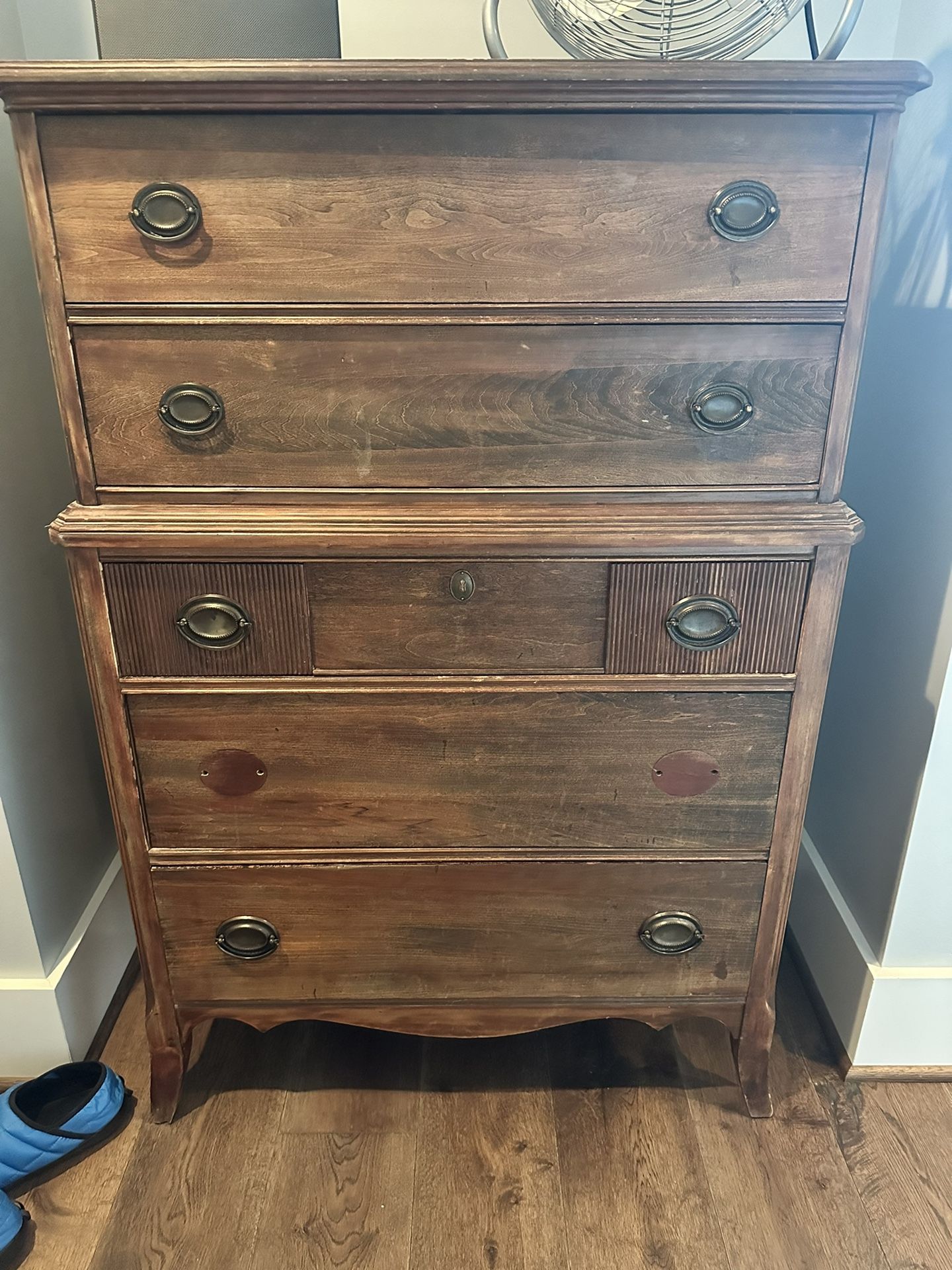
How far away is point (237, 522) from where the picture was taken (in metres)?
1.05

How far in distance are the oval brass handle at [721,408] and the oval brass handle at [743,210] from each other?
0.51ft

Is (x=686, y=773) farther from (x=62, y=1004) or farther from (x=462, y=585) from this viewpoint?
(x=62, y=1004)

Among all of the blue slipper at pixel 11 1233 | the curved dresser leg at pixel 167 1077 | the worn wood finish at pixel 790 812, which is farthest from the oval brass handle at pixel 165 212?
the blue slipper at pixel 11 1233

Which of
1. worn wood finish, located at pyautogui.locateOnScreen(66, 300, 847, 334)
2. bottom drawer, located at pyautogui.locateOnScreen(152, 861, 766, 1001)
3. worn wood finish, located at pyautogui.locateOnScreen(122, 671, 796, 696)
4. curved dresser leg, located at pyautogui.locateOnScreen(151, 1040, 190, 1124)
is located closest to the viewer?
worn wood finish, located at pyautogui.locateOnScreen(66, 300, 847, 334)

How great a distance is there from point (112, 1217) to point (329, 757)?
0.72 m

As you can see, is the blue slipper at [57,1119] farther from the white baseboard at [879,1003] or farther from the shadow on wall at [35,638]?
the white baseboard at [879,1003]

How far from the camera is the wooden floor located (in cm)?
122

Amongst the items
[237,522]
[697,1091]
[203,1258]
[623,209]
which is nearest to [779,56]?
[623,209]

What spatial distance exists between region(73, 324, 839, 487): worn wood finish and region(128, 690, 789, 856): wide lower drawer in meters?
0.28

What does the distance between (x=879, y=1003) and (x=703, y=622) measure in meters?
0.75

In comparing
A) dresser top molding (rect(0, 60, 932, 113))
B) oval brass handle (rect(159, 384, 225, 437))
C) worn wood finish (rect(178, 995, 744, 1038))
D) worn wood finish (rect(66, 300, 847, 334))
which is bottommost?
worn wood finish (rect(178, 995, 744, 1038))

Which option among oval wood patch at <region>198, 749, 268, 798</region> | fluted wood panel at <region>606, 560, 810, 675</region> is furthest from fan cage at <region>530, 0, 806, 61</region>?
oval wood patch at <region>198, 749, 268, 798</region>

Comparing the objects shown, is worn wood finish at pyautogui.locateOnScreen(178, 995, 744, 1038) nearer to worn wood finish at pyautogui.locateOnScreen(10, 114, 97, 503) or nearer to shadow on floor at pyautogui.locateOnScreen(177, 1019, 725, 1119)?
shadow on floor at pyautogui.locateOnScreen(177, 1019, 725, 1119)

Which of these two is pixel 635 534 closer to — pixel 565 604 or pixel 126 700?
pixel 565 604
